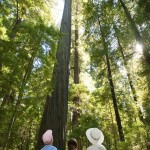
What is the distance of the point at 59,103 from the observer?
5.77m

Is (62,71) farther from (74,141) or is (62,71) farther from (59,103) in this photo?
(74,141)

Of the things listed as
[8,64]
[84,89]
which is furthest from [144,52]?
[8,64]

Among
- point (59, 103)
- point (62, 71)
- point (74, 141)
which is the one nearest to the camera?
point (74, 141)

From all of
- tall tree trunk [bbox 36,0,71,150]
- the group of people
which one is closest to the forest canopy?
tall tree trunk [bbox 36,0,71,150]

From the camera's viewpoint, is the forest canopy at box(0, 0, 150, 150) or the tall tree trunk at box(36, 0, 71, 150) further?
the forest canopy at box(0, 0, 150, 150)

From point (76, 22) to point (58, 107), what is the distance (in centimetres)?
1279

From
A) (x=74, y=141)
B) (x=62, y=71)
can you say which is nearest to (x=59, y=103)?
(x=62, y=71)

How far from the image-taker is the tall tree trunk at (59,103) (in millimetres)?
5246

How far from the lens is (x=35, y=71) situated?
6.48m

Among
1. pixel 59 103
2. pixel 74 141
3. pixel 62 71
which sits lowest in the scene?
pixel 74 141

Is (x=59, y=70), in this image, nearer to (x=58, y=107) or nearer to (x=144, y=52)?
(x=58, y=107)

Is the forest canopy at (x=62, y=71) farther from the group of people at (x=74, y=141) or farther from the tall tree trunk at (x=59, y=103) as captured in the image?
the group of people at (x=74, y=141)

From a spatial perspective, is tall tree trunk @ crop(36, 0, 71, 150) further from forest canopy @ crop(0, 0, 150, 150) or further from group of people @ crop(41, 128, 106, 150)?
group of people @ crop(41, 128, 106, 150)

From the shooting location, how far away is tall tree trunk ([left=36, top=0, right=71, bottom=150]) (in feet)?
17.2
